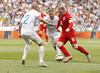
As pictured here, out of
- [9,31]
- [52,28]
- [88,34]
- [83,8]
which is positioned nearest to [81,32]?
[88,34]

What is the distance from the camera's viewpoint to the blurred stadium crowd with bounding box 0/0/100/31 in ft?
116

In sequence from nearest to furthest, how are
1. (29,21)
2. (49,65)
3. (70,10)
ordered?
1. (29,21)
2. (49,65)
3. (70,10)

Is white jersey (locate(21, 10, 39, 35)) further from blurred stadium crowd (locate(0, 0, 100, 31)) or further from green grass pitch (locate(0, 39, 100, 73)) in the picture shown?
blurred stadium crowd (locate(0, 0, 100, 31))

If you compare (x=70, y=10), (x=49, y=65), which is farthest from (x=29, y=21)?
(x=70, y=10)

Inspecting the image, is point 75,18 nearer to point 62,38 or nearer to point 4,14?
point 4,14

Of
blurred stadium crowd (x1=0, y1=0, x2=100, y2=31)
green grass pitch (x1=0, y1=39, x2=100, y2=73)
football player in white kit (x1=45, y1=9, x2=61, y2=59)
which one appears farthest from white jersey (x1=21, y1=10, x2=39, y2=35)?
blurred stadium crowd (x1=0, y1=0, x2=100, y2=31)

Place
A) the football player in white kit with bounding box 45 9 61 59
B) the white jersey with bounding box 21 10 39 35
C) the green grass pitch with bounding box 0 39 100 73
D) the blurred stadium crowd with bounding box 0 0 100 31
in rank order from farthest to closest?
1. the blurred stadium crowd with bounding box 0 0 100 31
2. the football player in white kit with bounding box 45 9 61 59
3. the white jersey with bounding box 21 10 39 35
4. the green grass pitch with bounding box 0 39 100 73

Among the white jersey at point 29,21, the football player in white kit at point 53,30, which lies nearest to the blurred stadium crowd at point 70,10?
the football player in white kit at point 53,30

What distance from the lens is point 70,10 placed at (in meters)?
39.1

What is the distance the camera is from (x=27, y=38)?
33.9 feet

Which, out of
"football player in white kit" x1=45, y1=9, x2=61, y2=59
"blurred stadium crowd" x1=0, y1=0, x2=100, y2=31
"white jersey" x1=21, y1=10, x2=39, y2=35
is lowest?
"blurred stadium crowd" x1=0, y1=0, x2=100, y2=31

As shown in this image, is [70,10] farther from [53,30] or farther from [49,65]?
[49,65]

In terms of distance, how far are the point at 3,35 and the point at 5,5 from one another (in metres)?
4.49

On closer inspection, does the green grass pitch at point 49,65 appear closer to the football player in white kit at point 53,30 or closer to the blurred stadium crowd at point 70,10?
the football player in white kit at point 53,30
